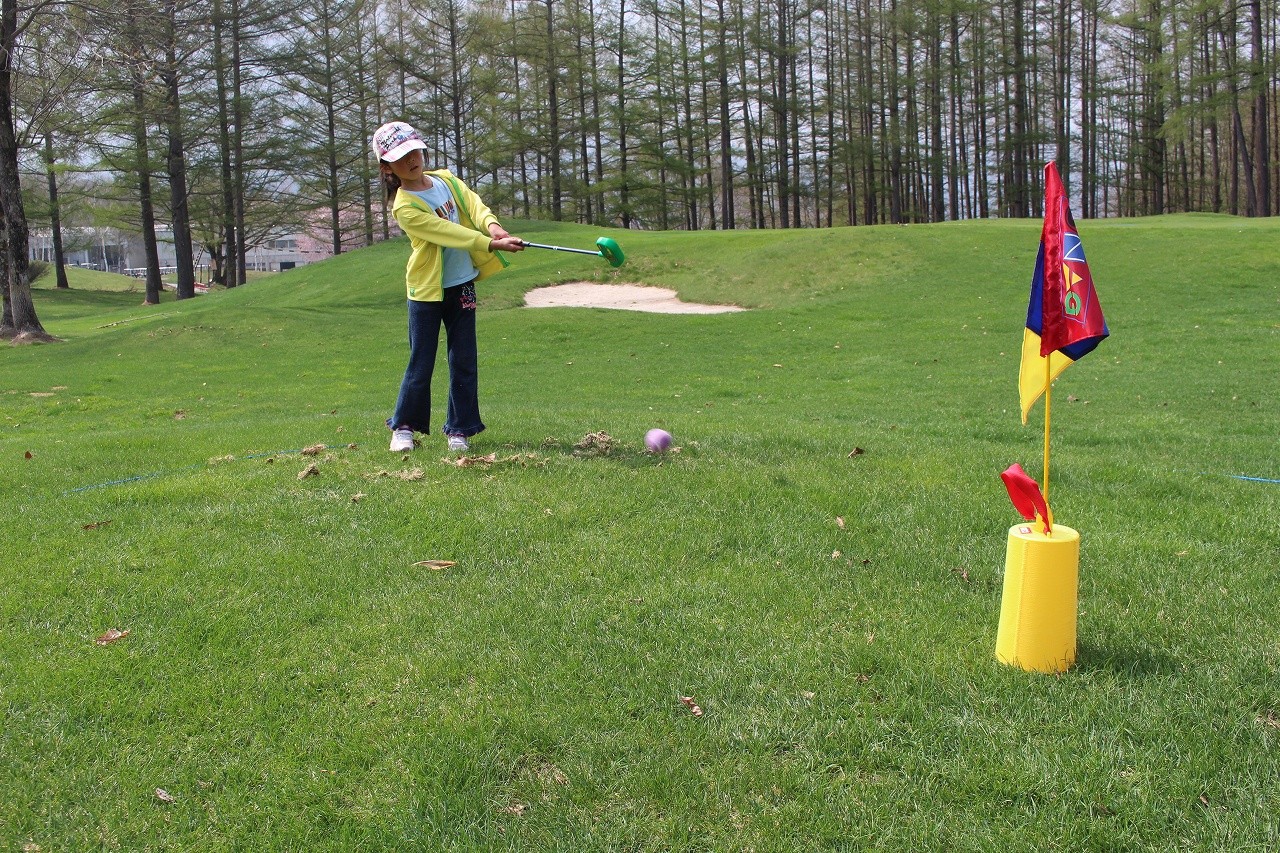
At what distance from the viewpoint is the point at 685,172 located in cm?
4522

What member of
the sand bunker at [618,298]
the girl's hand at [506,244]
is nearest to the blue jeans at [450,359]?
the girl's hand at [506,244]

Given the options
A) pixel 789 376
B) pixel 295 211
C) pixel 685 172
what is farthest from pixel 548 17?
pixel 789 376

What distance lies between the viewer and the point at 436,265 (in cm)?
559

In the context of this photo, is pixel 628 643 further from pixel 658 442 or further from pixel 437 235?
pixel 437 235

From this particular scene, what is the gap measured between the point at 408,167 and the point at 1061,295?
4003mm

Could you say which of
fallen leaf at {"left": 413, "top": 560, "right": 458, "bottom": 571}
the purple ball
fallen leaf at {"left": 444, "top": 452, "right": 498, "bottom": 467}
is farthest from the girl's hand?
fallen leaf at {"left": 413, "top": 560, "right": 458, "bottom": 571}

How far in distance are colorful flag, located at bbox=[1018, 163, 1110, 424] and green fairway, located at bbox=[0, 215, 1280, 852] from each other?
1004 mm

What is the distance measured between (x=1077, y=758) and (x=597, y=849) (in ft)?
4.17

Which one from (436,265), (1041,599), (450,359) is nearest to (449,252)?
(436,265)

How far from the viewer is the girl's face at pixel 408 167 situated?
539cm

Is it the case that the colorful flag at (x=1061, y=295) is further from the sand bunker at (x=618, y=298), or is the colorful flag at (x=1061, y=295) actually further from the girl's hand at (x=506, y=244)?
the sand bunker at (x=618, y=298)

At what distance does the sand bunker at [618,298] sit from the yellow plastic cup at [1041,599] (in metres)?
16.5

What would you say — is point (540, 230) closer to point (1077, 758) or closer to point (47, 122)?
point (47, 122)

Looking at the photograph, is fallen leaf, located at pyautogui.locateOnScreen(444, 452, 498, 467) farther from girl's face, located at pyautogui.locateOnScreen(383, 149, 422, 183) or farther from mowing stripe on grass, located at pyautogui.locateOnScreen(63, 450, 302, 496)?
girl's face, located at pyautogui.locateOnScreen(383, 149, 422, 183)
